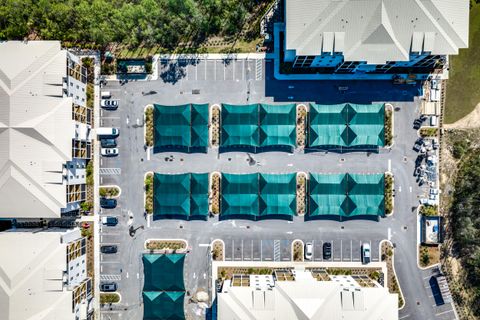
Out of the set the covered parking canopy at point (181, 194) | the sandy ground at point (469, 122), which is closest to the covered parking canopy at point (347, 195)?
the sandy ground at point (469, 122)

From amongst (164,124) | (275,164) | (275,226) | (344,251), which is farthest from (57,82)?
(344,251)

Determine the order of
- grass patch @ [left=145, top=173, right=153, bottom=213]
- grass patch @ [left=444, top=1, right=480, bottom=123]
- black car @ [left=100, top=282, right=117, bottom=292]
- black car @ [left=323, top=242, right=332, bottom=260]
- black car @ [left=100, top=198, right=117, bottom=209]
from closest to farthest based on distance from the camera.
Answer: black car @ [left=323, top=242, right=332, bottom=260], grass patch @ [left=444, top=1, right=480, bottom=123], black car @ [left=100, top=282, right=117, bottom=292], grass patch @ [left=145, top=173, right=153, bottom=213], black car @ [left=100, top=198, right=117, bottom=209]

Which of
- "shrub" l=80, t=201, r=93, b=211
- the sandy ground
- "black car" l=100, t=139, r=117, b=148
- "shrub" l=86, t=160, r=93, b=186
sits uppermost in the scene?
the sandy ground

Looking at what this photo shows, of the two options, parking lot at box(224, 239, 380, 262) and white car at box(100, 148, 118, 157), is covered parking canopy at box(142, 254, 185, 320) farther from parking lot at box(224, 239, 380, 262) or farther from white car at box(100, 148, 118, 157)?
white car at box(100, 148, 118, 157)

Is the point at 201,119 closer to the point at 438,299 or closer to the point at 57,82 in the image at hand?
the point at 57,82

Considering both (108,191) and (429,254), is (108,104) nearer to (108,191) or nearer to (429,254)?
(108,191)

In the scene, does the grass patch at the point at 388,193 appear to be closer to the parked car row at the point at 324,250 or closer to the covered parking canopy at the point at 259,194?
the parked car row at the point at 324,250

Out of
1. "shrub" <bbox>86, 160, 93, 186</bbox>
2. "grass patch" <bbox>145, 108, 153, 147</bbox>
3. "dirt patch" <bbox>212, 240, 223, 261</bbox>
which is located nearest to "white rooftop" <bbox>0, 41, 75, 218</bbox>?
"shrub" <bbox>86, 160, 93, 186</bbox>
